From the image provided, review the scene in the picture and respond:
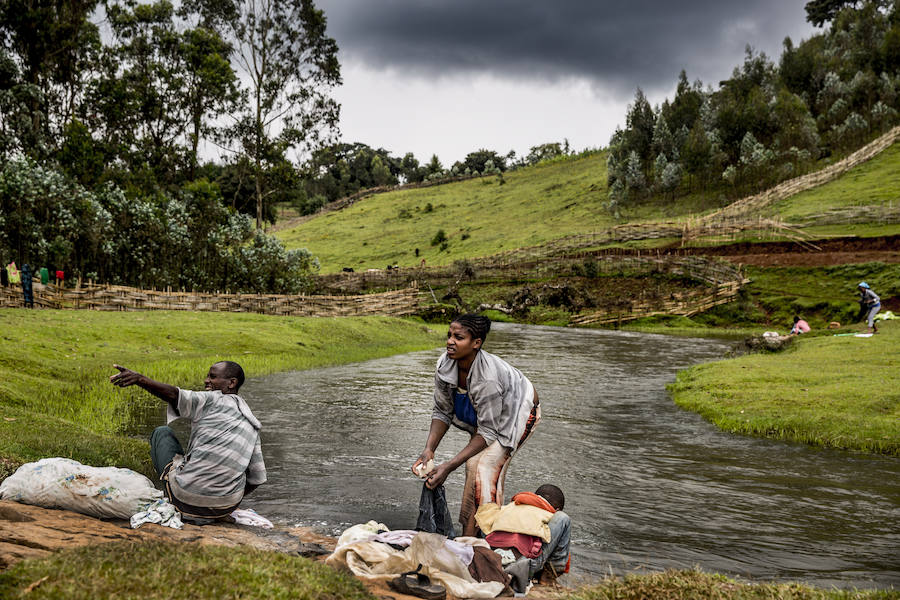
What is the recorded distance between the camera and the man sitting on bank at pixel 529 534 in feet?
16.4

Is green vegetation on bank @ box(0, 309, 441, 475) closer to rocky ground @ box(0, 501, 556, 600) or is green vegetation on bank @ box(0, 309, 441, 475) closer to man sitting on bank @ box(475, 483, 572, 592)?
rocky ground @ box(0, 501, 556, 600)

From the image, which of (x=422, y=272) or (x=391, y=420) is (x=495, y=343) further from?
(x=422, y=272)

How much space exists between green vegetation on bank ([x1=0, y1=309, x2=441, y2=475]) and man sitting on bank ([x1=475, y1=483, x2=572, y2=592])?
189 inches

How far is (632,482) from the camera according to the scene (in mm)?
8477

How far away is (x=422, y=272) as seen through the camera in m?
48.7

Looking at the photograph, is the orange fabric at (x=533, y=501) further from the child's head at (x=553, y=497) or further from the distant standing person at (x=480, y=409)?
the child's head at (x=553, y=497)

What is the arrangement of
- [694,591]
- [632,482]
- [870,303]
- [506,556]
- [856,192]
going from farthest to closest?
[856,192] < [870,303] < [632,482] < [506,556] < [694,591]

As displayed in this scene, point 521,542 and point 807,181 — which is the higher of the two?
point 807,181

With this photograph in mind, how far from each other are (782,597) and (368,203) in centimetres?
9446

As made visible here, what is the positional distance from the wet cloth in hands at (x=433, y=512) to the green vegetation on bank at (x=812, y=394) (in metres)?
7.75

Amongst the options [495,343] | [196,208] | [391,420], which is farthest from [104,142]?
[391,420]

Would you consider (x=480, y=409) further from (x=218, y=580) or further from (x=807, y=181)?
(x=807, y=181)

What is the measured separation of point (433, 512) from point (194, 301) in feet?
80.5

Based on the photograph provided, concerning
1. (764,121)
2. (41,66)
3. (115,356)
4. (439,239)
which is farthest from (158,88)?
(764,121)
